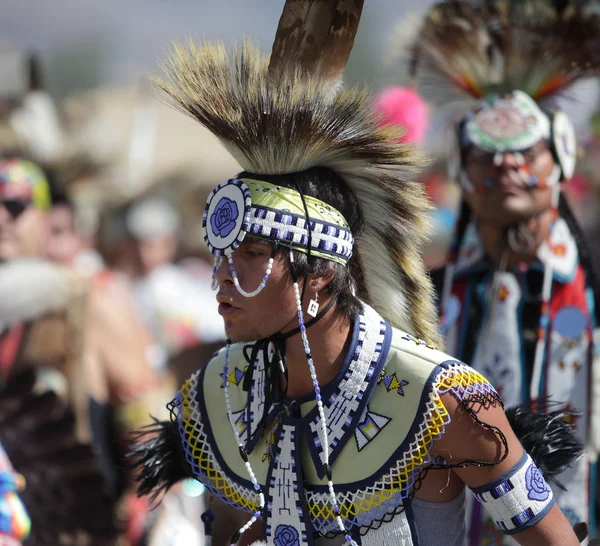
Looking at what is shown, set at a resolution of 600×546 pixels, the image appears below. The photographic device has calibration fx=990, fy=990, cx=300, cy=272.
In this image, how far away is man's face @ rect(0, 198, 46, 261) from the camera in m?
5.82

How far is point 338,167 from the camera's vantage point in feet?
8.58

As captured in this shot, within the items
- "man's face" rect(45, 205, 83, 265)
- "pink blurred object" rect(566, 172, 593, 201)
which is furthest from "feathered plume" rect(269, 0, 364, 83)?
"pink blurred object" rect(566, 172, 593, 201)

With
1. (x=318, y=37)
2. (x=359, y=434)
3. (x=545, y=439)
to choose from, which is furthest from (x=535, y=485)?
(x=318, y=37)

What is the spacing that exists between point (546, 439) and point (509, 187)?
1.58 meters

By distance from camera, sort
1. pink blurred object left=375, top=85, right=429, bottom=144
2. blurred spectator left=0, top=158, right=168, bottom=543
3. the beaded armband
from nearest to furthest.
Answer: the beaded armband < pink blurred object left=375, top=85, right=429, bottom=144 < blurred spectator left=0, top=158, right=168, bottom=543

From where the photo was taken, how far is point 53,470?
406 cm

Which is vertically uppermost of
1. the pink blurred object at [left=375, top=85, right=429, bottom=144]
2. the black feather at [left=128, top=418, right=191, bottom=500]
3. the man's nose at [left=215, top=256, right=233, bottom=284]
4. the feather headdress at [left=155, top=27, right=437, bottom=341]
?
the feather headdress at [left=155, top=27, right=437, bottom=341]

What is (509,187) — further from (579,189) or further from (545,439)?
(579,189)

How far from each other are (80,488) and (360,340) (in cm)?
203

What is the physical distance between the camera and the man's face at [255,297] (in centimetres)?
251

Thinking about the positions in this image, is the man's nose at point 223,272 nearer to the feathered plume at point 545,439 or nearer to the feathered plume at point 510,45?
the feathered plume at point 545,439

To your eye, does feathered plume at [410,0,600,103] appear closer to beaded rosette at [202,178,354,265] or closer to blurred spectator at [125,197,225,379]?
beaded rosette at [202,178,354,265]

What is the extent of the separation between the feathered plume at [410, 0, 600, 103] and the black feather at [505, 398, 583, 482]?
1950 mm

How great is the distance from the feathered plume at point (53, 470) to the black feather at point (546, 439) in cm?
211
